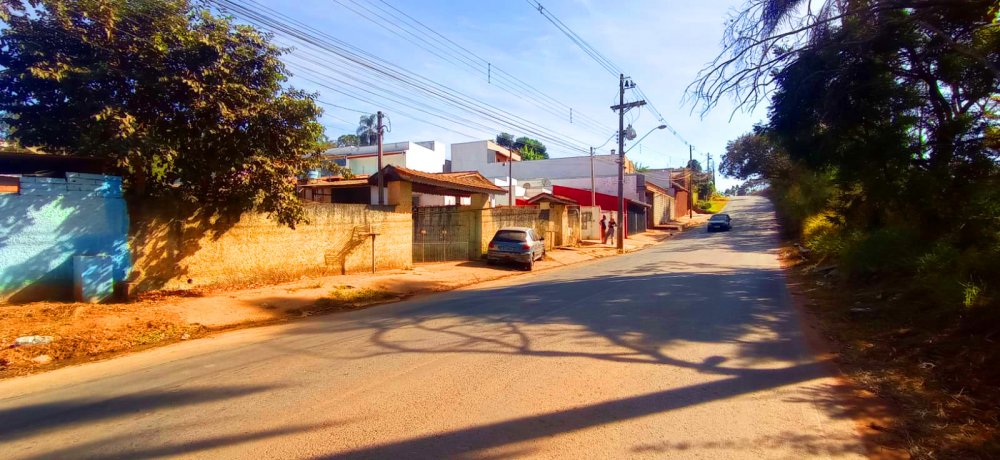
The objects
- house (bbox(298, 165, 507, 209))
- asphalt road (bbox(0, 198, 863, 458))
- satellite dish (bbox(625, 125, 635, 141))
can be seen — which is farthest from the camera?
satellite dish (bbox(625, 125, 635, 141))

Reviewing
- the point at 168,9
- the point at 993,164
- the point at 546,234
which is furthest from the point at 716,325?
the point at 546,234

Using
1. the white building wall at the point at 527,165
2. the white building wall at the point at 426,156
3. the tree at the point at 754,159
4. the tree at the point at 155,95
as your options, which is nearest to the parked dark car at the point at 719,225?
the tree at the point at 754,159

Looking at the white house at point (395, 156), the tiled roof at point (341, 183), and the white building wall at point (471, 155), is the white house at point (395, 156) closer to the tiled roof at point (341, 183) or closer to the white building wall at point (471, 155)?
the white building wall at point (471, 155)

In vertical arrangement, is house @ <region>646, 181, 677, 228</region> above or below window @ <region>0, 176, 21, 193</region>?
above

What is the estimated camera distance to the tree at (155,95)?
848cm

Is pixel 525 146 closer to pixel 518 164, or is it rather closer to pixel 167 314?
pixel 518 164

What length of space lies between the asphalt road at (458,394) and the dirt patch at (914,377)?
0.32 m

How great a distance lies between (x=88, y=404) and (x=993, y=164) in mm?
13147

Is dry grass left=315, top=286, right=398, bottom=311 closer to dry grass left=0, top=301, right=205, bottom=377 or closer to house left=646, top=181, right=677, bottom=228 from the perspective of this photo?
dry grass left=0, top=301, right=205, bottom=377

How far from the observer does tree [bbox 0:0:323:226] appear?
848 centimetres

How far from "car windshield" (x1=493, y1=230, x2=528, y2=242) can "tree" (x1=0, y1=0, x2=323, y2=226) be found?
31.6 ft

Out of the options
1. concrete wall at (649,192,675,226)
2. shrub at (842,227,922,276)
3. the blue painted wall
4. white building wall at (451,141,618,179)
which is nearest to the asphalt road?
shrub at (842,227,922,276)

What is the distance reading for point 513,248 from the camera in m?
18.8

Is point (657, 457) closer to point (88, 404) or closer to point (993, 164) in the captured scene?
point (88, 404)
